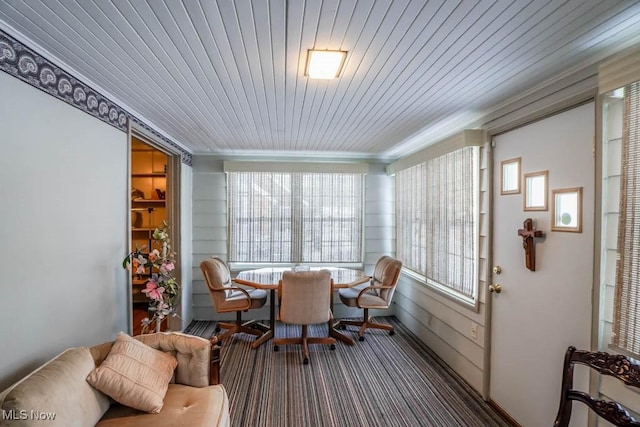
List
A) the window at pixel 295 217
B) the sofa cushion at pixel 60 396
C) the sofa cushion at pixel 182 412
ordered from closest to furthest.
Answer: the sofa cushion at pixel 60 396, the sofa cushion at pixel 182 412, the window at pixel 295 217

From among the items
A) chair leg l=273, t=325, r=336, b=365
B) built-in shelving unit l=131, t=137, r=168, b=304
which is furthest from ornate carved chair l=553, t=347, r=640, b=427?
built-in shelving unit l=131, t=137, r=168, b=304

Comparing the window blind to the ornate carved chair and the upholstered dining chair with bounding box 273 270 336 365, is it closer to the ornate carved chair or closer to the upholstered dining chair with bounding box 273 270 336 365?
the ornate carved chair

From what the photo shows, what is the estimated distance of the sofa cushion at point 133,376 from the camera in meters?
1.45

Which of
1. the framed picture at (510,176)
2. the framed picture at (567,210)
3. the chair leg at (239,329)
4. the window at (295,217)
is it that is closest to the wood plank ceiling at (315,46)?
the framed picture at (510,176)

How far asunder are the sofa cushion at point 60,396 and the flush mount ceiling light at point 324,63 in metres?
2.02

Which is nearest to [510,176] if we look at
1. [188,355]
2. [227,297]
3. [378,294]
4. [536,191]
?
[536,191]

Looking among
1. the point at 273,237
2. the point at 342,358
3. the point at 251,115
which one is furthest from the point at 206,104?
the point at 342,358

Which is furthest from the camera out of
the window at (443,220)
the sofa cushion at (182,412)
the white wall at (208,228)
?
the white wall at (208,228)

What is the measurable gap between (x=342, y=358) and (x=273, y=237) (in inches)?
76.7

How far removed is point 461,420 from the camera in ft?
6.94

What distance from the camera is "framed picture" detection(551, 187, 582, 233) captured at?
1628 millimetres

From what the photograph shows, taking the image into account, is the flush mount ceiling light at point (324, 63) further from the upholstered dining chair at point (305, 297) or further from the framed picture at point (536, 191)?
the upholstered dining chair at point (305, 297)

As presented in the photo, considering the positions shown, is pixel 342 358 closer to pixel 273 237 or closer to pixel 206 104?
pixel 273 237

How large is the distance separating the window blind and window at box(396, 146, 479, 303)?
1120 mm
